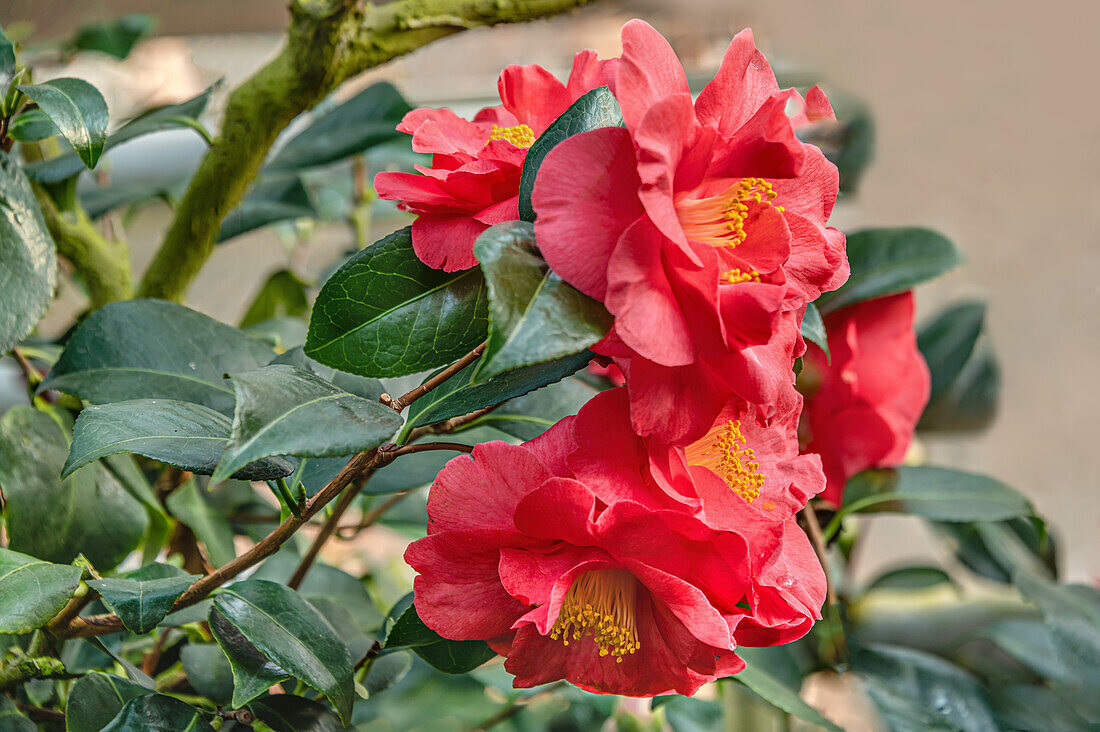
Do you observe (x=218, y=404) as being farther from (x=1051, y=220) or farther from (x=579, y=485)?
(x=1051, y=220)

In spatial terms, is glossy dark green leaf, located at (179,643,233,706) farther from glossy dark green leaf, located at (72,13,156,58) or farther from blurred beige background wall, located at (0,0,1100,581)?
blurred beige background wall, located at (0,0,1100,581)

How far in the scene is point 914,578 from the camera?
61cm

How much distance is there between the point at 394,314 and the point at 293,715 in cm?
16

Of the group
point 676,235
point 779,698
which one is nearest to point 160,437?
point 676,235

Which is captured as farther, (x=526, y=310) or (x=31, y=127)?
(x=31, y=127)

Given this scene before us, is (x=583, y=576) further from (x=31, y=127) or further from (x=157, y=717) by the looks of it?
(x=31, y=127)

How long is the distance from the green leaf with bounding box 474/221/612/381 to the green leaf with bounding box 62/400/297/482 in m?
0.09

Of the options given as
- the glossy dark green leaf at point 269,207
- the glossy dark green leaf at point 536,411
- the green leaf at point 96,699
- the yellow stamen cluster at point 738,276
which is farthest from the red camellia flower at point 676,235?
the glossy dark green leaf at point 269,207

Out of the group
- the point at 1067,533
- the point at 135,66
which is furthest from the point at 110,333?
the point at 1067,533

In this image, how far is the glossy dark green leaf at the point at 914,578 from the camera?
604mm

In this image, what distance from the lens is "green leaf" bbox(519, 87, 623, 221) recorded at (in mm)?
220

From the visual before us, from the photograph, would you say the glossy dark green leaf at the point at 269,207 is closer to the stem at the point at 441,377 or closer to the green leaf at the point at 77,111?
the green leaf at the point at 77,111

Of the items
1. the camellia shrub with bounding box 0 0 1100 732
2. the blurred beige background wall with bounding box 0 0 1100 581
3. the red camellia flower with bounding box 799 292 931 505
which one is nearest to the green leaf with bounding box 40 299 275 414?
the camellia shrub with bounding box 0 0 1100 732

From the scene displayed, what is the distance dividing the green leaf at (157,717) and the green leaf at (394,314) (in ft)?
0.43
